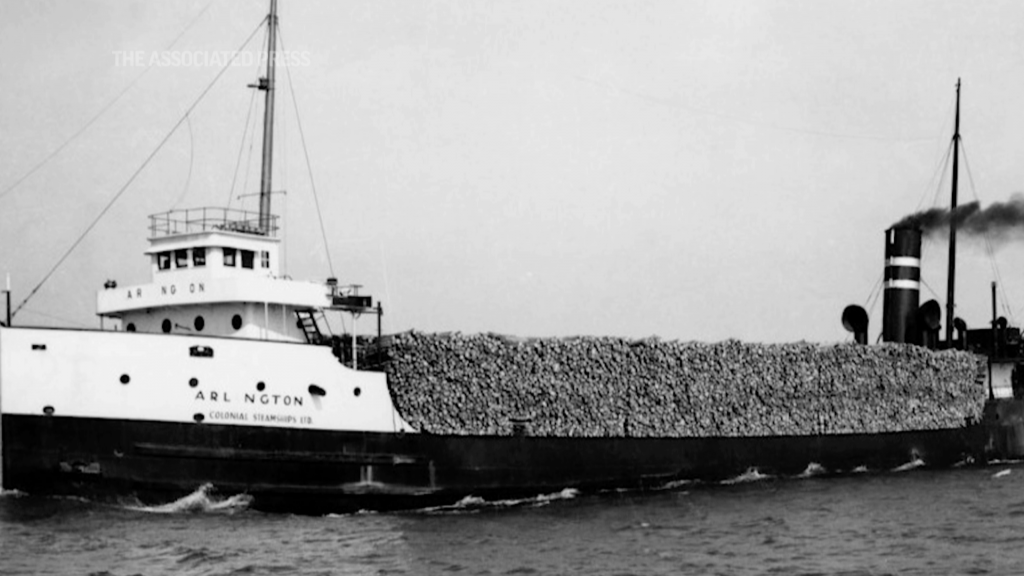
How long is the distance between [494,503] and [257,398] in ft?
17.5

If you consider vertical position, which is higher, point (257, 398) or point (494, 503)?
point (257, 398)

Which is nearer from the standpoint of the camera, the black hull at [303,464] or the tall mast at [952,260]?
the black hull at [303,464]

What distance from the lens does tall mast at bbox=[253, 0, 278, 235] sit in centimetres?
2797

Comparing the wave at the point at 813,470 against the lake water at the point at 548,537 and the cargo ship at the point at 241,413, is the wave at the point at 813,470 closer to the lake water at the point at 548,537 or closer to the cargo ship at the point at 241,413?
the cargo ship at the point at 241,413

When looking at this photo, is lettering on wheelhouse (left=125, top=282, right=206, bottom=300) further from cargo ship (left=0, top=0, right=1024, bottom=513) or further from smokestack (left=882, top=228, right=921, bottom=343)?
smokestack (left=882, top=228, right=921, bottom=343)

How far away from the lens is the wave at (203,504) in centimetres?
2445

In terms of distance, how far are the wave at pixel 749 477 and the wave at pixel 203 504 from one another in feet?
40.3

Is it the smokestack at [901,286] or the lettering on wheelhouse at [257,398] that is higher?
the smokestack at [901,286]

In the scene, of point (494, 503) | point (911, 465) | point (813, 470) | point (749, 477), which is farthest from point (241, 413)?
point (911, 465)

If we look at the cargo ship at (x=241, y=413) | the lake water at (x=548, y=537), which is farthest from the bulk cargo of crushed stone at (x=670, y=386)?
the lake water at (x=548, y=537)

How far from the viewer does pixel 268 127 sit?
92.1ft

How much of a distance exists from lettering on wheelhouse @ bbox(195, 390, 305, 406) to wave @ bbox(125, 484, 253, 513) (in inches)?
61.4

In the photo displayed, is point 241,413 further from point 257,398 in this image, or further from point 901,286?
point 901,286

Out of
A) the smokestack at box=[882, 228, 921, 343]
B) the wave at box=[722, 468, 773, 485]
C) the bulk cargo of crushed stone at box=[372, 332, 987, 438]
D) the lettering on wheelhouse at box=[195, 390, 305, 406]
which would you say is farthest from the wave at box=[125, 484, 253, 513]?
the smokestack at box=[882, 228, 921, 343]
